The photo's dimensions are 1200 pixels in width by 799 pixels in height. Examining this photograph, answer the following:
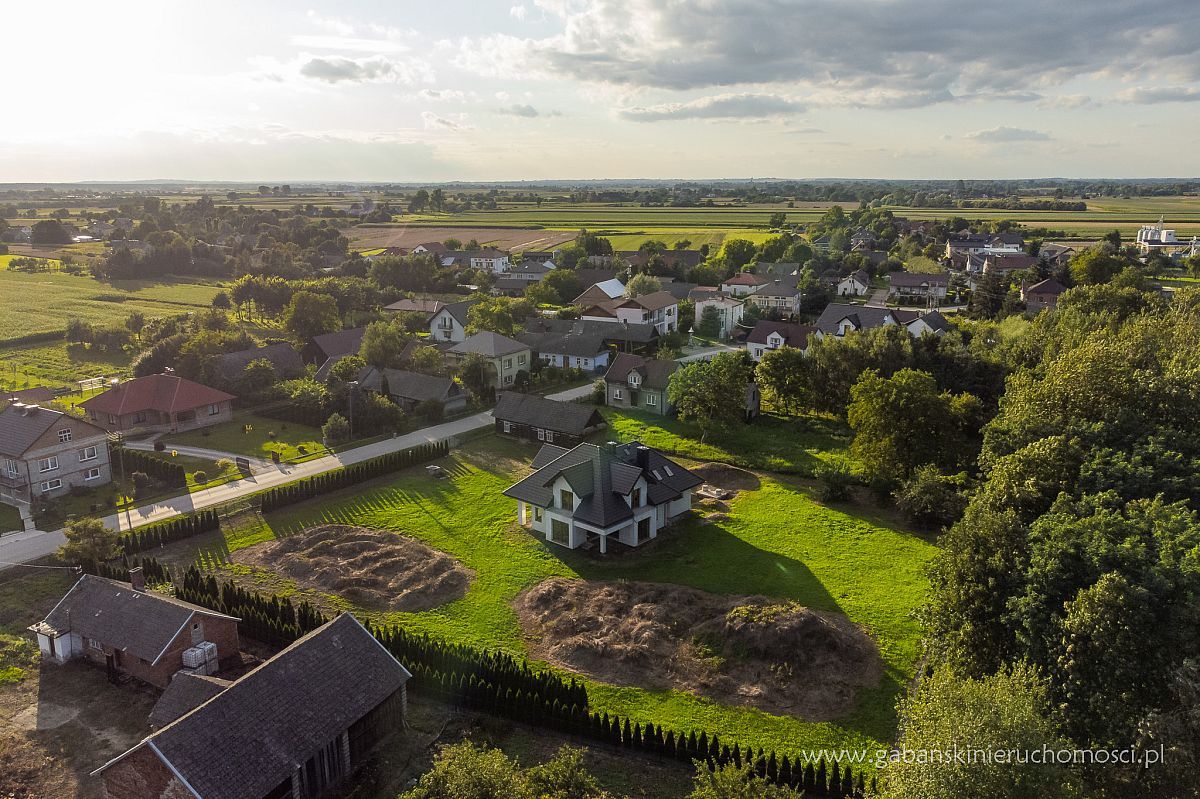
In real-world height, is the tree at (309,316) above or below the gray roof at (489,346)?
above

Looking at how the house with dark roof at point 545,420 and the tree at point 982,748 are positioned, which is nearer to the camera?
the tree at point 982,748

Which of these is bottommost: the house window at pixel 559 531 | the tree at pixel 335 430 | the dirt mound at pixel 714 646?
the dirt mound at pixel 714 646

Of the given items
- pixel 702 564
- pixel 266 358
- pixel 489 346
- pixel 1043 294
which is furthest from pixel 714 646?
pixel 1043 294

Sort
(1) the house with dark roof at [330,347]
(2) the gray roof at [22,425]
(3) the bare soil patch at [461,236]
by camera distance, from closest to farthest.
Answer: (2) the gray roof at [22,425] → (1) the house with dark roof at [330,347] → (3) the bare soil patch at [461,236]

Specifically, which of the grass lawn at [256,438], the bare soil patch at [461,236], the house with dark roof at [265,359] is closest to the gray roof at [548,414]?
the grass lawn at [256,438]

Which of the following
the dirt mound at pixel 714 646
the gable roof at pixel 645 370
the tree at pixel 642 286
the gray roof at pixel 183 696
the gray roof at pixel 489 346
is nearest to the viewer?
the gray roof at pixel 183 696

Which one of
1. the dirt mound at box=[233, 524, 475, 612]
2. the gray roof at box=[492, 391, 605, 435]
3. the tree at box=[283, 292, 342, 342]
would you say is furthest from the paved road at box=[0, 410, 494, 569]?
the tree at box=[283, 292, 342, 342]

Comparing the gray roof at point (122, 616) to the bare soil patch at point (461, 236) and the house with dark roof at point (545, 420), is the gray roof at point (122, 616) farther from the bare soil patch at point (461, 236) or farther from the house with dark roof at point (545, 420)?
the bare soil patch at point (461, 236)

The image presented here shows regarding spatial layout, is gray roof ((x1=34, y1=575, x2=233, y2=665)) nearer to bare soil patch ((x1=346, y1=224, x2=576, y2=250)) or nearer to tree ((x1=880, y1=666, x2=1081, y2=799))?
tree ((x1=880, y1=666, x2=1081, y2=799))
